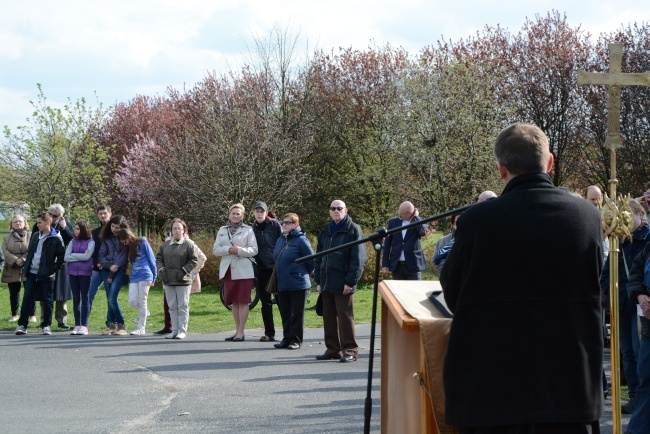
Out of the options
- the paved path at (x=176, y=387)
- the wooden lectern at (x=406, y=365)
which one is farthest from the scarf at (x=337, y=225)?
the wooden lectern at (x=406, y=365)

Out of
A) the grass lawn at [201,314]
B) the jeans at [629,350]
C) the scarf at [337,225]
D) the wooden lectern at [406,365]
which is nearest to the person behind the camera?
the wooden lectern at [406,365]

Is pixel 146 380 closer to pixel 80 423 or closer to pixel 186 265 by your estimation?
pixel 80 423

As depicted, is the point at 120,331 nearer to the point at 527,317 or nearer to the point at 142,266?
the point at 142,266

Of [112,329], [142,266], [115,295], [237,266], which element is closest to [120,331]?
[112,329]

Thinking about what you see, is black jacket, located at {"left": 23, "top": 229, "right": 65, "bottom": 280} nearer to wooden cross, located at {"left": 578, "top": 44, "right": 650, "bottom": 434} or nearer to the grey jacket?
the grey jacket

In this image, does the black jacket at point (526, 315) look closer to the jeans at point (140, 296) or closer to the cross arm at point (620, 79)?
the cross arm at point (620, 79)

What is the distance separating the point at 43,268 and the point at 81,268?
605mm

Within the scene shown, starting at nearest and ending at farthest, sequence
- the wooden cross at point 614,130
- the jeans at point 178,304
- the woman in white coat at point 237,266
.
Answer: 1. the wooden cross at point 614,130
2. the woman in white coat at point 237,266
3. the jeans at point 178,304

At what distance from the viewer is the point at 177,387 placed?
984 cm

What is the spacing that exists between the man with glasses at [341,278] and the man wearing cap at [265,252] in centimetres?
205

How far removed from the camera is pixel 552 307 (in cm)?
352

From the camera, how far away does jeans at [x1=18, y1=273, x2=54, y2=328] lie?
49.4ft

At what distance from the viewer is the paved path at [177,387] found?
7906 millimetres

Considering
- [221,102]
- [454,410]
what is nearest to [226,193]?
[221,102]
